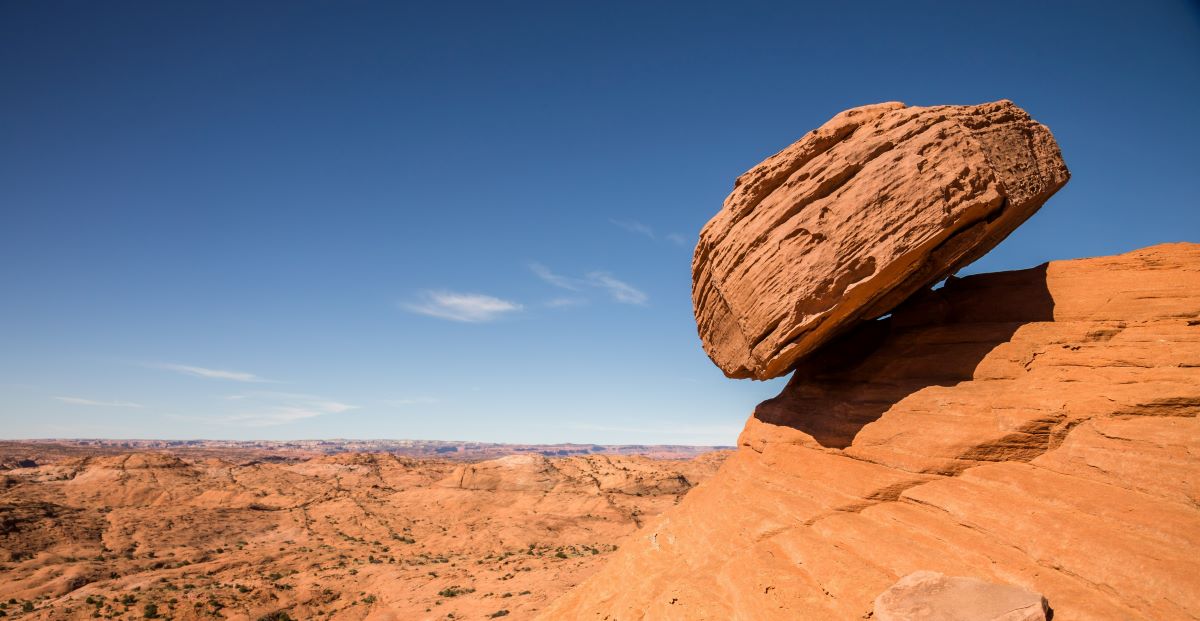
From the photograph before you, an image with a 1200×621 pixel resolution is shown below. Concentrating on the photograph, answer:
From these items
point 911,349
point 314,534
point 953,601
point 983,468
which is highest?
point 911,349

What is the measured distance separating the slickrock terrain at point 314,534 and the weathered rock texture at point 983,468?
16.8m

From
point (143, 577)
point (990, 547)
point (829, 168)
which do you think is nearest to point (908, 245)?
point (829, 168)

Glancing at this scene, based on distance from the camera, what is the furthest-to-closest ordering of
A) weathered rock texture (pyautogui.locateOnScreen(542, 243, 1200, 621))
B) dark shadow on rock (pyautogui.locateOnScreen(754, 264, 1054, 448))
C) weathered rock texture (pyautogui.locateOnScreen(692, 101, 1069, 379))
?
dark shadow on rock (pyautogui.locateOnScreen(754, 264, 1054, 448)) < weathered rock texture (pyautogui.locateOnScreen(692, 101, 1069, 379)) < weathered rock texture (pyautogui.locateOnScreen(542, 243, 1200, 621))

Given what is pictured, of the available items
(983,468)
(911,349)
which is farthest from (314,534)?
(983,468)

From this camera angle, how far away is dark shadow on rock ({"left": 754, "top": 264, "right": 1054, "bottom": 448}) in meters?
14.1

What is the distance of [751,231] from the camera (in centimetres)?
1538

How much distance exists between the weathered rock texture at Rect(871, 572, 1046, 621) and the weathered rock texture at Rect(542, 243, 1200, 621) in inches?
17.2

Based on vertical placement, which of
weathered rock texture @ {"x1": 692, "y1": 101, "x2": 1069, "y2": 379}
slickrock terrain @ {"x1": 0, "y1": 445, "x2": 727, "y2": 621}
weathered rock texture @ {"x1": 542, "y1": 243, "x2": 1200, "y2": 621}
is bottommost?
slickrock terrain @ {"x1": 0, "y1": 445, "x2": 727, "y2": 621}

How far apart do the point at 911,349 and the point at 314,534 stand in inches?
2491

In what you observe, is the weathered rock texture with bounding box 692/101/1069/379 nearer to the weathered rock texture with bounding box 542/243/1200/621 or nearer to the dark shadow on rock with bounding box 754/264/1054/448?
the dark shadow on rock with bounding box 754/264/1054/448

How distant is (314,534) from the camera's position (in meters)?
58.9

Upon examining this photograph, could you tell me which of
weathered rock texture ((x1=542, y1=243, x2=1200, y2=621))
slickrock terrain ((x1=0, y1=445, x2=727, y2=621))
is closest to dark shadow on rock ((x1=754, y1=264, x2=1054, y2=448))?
weathered rock texture ((x1=542, y1=243, x2=1200, y2=621))

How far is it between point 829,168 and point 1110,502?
887 centimetres

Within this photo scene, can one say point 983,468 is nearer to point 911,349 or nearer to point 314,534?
point 911,349
